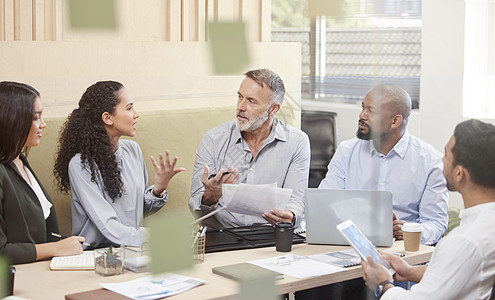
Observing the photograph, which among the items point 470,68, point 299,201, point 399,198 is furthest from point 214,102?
point 470,68

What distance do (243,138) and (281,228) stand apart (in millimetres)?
562

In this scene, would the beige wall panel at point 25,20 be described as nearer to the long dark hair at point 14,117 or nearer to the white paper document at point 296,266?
the long dark hair at point 14,117

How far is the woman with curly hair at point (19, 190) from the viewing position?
120cm

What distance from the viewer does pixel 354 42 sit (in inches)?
15.7

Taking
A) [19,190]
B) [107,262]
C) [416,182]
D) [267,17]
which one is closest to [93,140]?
[19,190]

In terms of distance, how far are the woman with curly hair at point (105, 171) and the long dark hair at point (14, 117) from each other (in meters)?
0.28

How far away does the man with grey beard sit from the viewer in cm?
177

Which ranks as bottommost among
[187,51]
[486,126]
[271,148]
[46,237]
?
[46,237]

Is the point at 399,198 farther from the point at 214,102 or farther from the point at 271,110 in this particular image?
the point at 214,102

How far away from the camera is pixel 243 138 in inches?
70.9

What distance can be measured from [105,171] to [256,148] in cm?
45

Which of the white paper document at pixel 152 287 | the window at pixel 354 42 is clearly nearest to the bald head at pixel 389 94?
the window at pixel 354 42

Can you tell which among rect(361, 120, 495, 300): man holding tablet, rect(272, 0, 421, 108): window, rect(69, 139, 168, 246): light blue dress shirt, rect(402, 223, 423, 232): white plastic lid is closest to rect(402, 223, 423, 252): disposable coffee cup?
rect(402, 223, 423, 232): white plastic lid

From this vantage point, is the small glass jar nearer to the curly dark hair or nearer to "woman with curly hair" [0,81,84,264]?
"woman with curly hair" [0,81,84,264]
